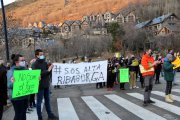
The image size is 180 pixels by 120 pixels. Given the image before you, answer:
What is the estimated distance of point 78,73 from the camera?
1730 cm

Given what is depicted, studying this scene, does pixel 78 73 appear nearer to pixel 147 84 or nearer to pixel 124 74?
pixel 124 74

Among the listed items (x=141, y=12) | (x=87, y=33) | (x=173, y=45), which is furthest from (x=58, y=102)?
(x=141, y=12)

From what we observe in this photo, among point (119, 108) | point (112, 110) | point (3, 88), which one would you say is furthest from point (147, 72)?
point (3, 88)

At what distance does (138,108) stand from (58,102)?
371cm

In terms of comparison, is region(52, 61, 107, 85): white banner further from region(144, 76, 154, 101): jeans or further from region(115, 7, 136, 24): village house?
region(115, 7, 136, 24): village house

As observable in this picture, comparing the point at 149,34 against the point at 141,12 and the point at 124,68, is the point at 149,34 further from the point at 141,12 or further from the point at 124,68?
the point at 124,68

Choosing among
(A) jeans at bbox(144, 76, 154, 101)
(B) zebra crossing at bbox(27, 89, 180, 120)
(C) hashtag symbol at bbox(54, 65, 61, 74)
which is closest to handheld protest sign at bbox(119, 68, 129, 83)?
(C) hashtag symbol at bbox(54, 65, 61, 74)

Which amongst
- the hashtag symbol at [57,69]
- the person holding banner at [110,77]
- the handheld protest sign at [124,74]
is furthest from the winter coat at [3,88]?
the handheld protest sign at [124,74]

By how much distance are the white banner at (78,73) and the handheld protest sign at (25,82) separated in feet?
23.8

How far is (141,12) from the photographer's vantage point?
144250 millimetres

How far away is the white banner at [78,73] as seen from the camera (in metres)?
16.8

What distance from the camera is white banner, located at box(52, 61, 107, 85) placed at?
16766mm

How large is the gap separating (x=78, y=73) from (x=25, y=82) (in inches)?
343

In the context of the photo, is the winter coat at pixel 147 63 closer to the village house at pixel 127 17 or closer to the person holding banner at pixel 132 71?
the person holding banner at pixel 132 71
